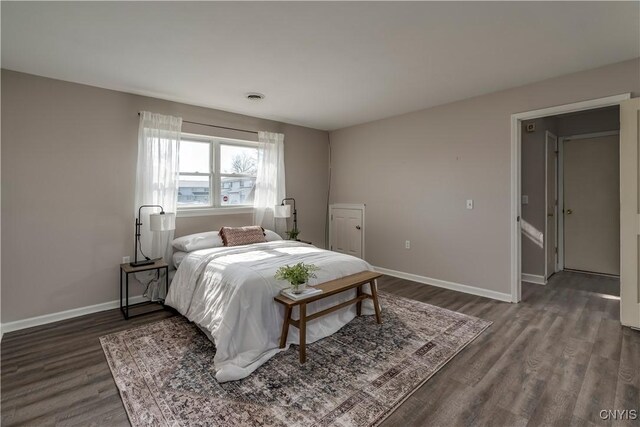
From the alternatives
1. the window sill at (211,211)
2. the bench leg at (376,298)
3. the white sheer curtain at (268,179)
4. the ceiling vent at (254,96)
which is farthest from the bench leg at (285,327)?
the ceiling vent at (254,96)

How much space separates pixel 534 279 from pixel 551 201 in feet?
3.99

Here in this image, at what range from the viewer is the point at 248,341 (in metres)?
2.32

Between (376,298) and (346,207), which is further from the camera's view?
(346,207)

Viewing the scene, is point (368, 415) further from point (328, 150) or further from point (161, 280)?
point (328, 150)

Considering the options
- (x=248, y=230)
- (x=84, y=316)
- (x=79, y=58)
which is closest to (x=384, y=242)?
(x=248, y=230)

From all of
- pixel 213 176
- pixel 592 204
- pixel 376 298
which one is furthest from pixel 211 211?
pixel 592 204

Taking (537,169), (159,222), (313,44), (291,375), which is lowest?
(291,375)

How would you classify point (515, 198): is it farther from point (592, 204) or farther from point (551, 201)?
point (592, 204)

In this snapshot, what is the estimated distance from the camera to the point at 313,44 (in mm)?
2461

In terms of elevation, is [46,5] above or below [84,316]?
above

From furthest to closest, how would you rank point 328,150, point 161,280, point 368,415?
point 328,150, point 161,280, point 368,415

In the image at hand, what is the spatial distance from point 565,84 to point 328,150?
3537 millimetres

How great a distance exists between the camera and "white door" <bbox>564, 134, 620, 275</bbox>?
4449 millimetres

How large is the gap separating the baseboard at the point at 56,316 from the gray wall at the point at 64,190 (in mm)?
45
